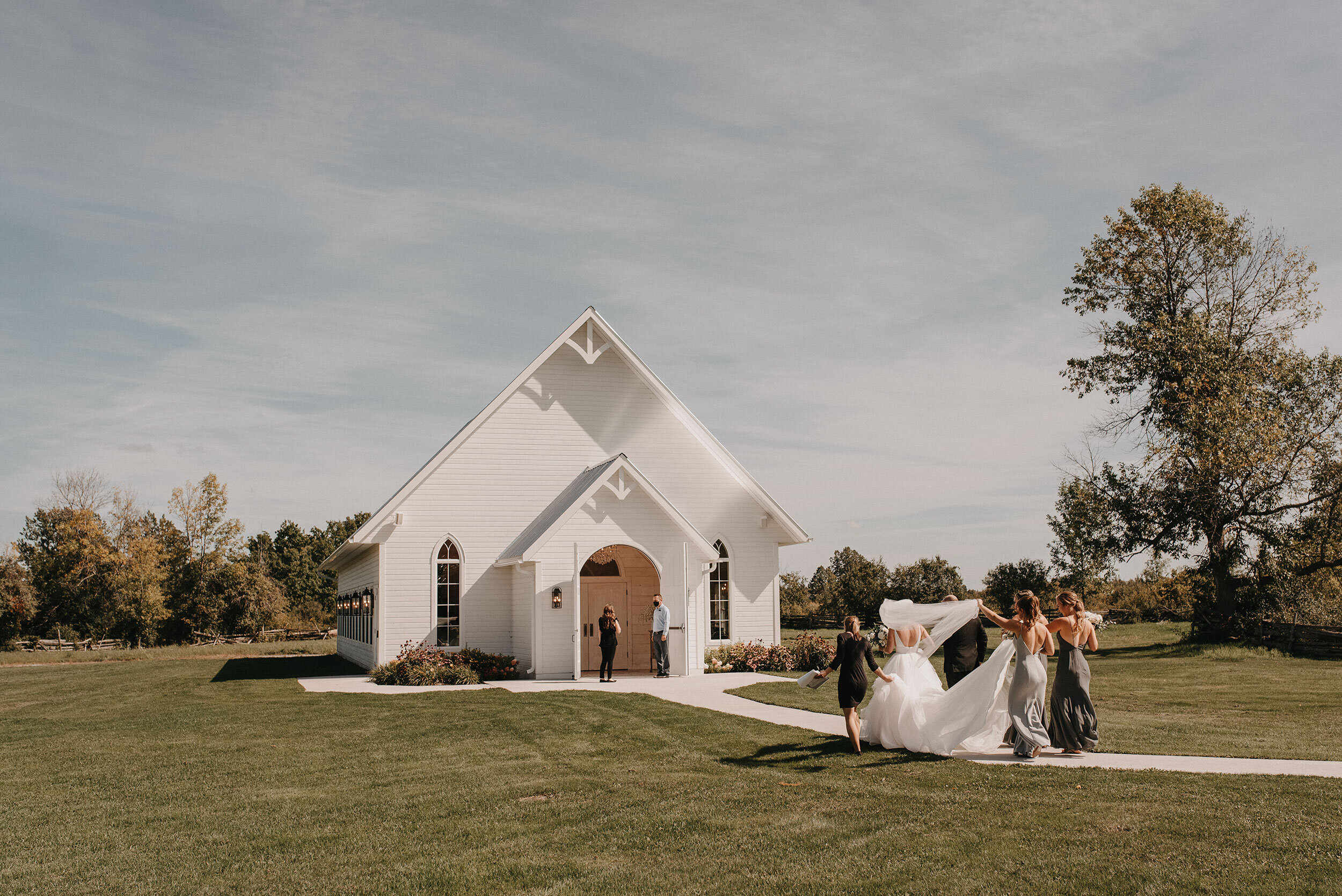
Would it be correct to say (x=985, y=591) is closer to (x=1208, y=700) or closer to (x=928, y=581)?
(x=928, y=581)

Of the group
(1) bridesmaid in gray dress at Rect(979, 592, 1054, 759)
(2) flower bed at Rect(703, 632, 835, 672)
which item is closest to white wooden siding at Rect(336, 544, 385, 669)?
(2) flower bed at Rect(703, 632, 835, 672)

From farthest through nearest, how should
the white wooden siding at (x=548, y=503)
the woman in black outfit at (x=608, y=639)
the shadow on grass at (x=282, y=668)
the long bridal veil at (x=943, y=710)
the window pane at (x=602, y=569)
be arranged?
the shadow on grass at (x=282, y=668), the window pane at (x=602, y=569), the white wooden siding at (x=548, y=503), the woman in black outfit at (x=608, y=639), the long bridal veil at (x=943, y=710)

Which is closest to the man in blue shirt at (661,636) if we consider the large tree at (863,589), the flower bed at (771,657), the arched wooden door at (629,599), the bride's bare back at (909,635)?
the flower bed at (771,657)

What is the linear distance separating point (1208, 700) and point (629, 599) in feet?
41.2

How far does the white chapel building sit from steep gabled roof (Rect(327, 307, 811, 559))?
0.04 m

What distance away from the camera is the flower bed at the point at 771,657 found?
2297 centimetres

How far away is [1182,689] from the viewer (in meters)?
19.0

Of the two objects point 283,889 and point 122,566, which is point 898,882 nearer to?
point 283,889

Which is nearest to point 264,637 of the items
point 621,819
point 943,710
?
point 943,710

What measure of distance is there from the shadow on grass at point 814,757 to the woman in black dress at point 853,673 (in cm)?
22

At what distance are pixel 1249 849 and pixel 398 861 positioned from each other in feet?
20.2

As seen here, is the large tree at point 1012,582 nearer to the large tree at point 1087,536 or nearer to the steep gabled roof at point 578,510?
the large tree at point 1087,536

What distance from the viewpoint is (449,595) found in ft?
74.1

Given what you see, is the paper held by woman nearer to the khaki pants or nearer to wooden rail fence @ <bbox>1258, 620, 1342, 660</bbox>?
the khaki pants
